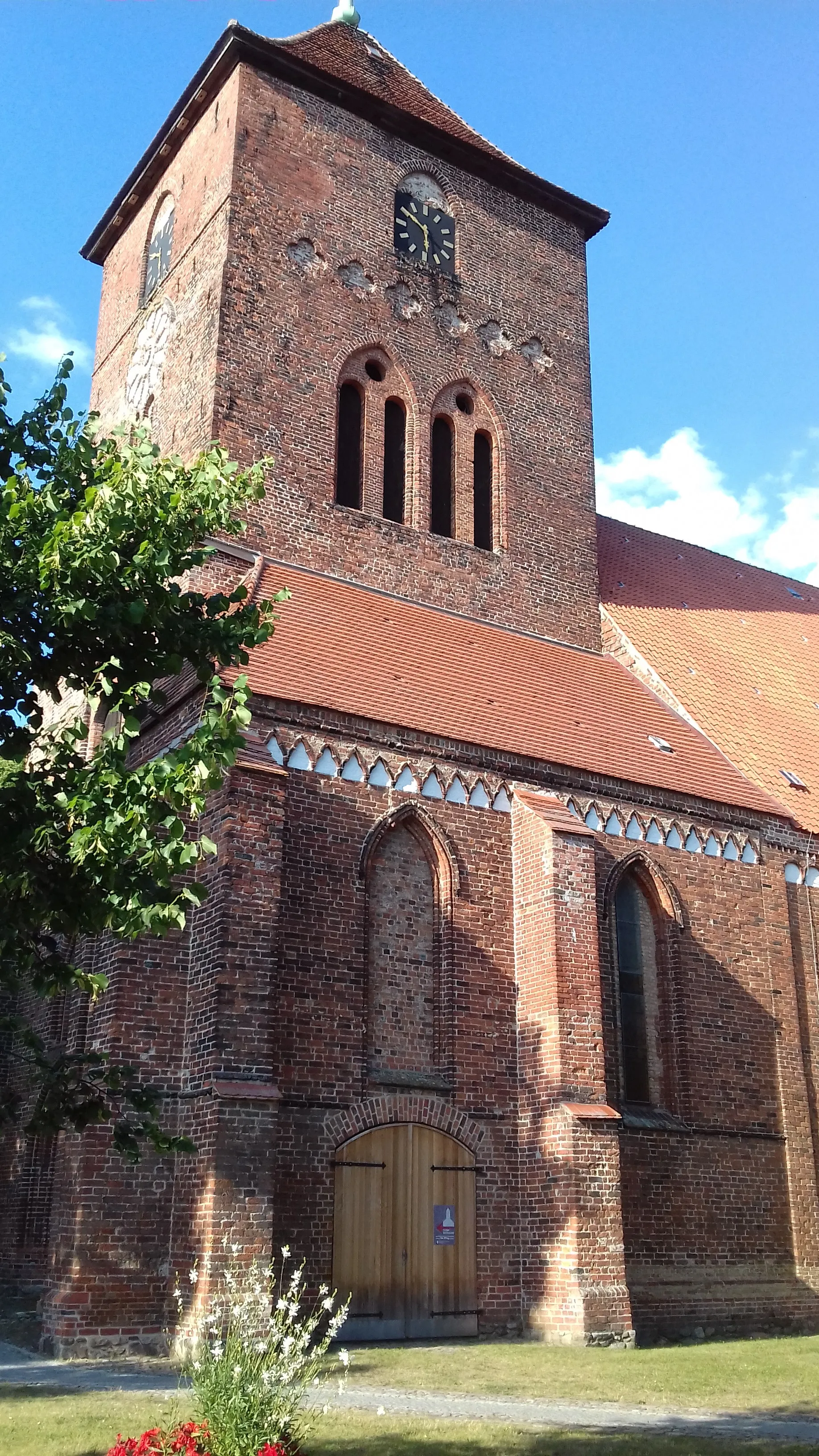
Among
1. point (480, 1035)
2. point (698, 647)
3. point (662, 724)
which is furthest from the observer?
point (698, 647)

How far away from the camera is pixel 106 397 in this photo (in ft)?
70.7

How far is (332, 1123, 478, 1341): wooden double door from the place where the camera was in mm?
12078

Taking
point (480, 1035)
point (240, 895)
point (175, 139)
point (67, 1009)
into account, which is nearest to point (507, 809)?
point (480, 1035)

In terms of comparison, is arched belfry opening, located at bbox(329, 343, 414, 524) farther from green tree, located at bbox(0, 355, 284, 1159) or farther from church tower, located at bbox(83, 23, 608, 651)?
green tree, located at bbox(0, 355, 284, 1159)

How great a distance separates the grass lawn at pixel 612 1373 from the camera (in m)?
9.30

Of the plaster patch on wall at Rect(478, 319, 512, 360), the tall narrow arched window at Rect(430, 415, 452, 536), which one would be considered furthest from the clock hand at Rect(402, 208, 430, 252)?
the tall narrow arched window at Rect(430, 415, 452, 536)

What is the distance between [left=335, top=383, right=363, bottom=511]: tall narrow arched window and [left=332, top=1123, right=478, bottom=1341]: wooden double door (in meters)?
8.95

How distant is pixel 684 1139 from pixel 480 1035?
2.85 meters

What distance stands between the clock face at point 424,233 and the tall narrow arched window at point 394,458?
8.73 feet

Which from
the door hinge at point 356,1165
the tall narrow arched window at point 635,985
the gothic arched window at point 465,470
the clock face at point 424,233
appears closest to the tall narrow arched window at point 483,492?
the gothic arched window at point 465,470

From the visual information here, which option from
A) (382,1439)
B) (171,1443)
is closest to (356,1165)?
(382,1439)

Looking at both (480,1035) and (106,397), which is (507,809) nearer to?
(480,1035)

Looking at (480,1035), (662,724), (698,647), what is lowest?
(480,1035)

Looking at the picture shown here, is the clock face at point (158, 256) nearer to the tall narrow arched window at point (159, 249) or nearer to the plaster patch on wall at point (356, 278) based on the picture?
the tall narrow arched window at point (159, 249)
